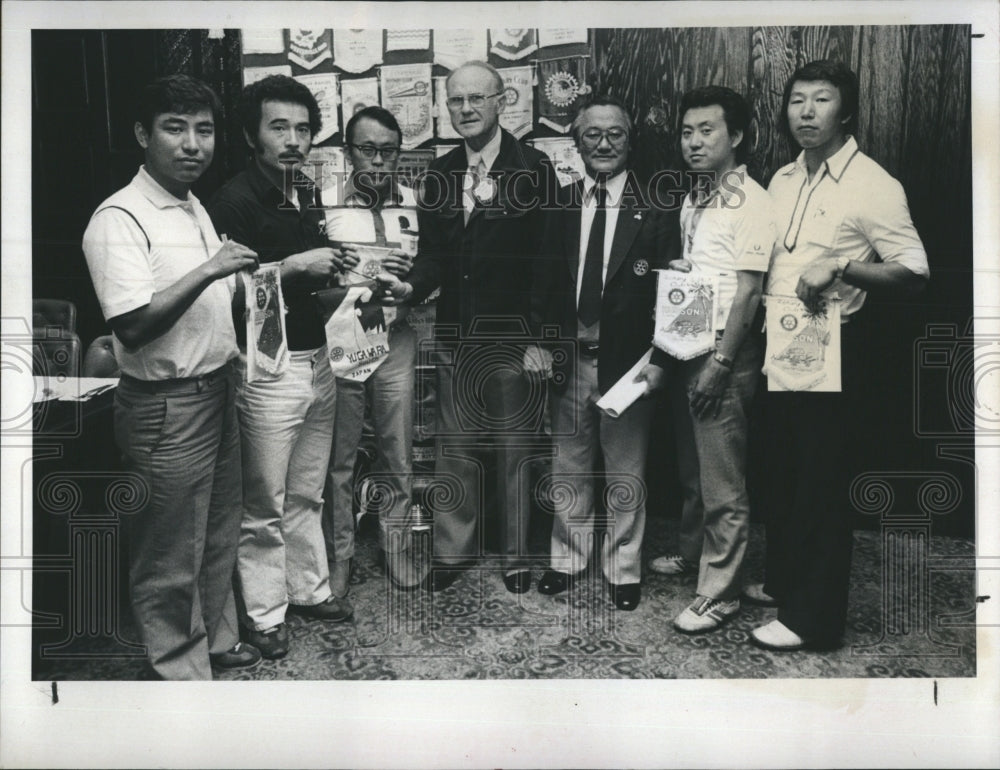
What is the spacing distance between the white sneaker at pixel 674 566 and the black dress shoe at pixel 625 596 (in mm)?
118

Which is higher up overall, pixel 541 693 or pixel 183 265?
pixel 183 265

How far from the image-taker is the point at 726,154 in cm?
303

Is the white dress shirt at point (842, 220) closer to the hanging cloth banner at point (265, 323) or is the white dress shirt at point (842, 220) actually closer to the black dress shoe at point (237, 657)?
the hanging cloth banner at point (265, 323)

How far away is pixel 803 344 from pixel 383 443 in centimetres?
148

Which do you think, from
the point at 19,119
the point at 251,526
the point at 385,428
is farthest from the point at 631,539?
the point at 19,119

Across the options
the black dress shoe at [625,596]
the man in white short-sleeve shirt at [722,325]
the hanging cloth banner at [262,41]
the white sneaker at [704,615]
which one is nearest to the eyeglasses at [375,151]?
the hanging cloth banner at [262,41]

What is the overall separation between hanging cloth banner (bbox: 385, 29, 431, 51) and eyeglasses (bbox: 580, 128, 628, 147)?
63cm

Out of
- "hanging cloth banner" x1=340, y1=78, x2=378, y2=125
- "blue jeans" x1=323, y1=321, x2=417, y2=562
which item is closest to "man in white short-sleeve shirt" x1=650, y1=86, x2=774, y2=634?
"blue jeans" x1=323, y1=321, x2=417, y2=562

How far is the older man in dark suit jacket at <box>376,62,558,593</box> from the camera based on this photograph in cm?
307

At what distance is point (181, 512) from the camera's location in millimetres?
2904

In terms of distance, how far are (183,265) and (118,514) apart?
865 millimetres

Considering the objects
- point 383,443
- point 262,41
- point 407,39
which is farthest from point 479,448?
point 262,41

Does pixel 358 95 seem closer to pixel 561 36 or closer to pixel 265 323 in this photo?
pixel 561 36

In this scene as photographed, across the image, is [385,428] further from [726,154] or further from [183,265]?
[726,154]
